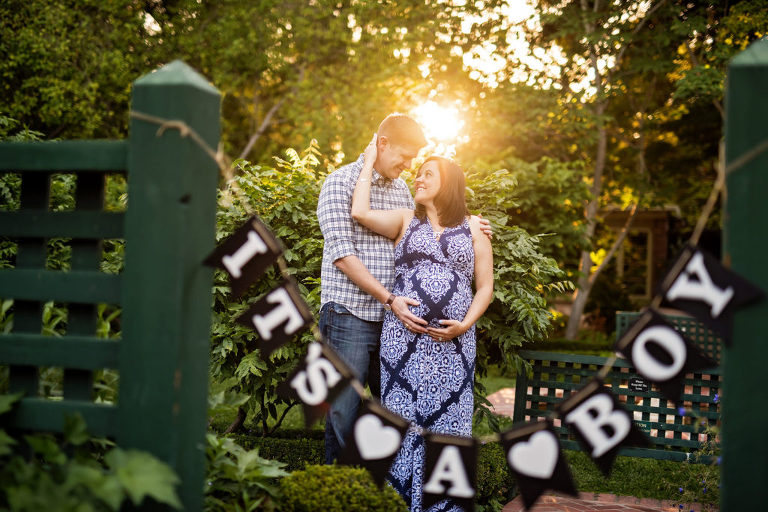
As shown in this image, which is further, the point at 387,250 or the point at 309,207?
the point at 309,207

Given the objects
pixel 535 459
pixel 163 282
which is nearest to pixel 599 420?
pixel 535 459

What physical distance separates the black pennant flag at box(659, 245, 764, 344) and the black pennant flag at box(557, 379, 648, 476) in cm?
38

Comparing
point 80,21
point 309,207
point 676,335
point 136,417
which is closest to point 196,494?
point 136,417

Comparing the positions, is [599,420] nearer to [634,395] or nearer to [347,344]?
[347,344]

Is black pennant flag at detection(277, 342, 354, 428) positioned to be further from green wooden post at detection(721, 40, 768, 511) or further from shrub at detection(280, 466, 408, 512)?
green wooden post at detection(721, 40, 768, 511)

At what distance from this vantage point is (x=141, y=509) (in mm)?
1751

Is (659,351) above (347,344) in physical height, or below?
above

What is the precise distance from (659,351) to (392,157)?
6.01 feet

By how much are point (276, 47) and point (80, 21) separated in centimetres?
438

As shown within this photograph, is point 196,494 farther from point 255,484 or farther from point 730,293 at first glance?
point 730,293

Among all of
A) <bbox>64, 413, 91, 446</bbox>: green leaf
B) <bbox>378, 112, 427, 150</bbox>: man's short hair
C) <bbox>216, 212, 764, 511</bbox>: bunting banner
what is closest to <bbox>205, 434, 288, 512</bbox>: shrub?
<bbox>216, 212, 764, 511</bbox>: bunting banner

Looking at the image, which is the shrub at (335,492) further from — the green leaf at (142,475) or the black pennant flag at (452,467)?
the green leaf at (142,475)

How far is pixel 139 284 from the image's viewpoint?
1761 millimetres

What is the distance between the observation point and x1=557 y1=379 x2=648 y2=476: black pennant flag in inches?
76.3
